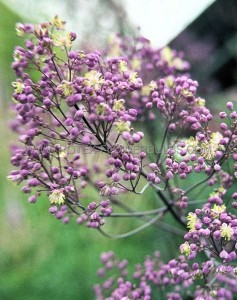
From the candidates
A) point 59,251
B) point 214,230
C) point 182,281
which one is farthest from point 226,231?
point 59,251

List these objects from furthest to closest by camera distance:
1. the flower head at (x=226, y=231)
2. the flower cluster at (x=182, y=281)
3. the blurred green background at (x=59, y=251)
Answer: the blurred green background at (x=59, y=251) → the flower cluster at (x=182, y=281) → the flower head at (x=226, y=231)

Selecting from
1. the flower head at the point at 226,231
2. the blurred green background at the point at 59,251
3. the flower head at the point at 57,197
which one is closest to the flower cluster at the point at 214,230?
the flower head at the point at 226,231

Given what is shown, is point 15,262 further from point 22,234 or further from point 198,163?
point 198,163

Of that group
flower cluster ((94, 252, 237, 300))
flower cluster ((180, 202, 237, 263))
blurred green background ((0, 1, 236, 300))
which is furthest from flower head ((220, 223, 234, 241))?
blurred green background ((0, 1, 236, 300))

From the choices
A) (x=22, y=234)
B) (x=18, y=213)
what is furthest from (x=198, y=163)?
(x=18, y=213)

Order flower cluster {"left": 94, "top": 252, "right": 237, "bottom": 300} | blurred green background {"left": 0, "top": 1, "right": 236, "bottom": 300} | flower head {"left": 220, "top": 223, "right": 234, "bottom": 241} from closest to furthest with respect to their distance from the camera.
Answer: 1. flower head {"left": 220, "top": 223, "right": 234, "bottom": 241}
2. flower cluster {"left": 94, "top": 252, "right": 237, "bottom": 300}
3. blurred green background {"left": 0, "top": 1, "right": 236, "bottom": 300}

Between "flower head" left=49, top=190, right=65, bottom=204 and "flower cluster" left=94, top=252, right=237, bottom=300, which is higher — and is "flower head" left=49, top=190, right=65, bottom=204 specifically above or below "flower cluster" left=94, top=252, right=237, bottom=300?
above

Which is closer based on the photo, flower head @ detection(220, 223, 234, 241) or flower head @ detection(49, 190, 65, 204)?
flower head @ detection(220, 223, 234, 241)

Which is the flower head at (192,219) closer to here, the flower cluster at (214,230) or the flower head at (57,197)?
the flower cluster at (214,230)

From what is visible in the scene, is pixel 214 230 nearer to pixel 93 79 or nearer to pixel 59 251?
pixel 93 79

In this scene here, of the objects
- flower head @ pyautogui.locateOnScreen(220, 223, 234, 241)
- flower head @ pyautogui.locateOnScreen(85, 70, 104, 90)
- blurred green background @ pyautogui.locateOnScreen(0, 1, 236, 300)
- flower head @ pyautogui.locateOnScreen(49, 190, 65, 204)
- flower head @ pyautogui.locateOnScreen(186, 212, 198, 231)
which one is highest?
flower head @ pyautogui.locateOnScreen(85, 70, 104, 90)

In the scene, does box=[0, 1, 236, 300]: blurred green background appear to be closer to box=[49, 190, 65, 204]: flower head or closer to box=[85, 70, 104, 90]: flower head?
box=[49, 190, 65, 204]: flower head
